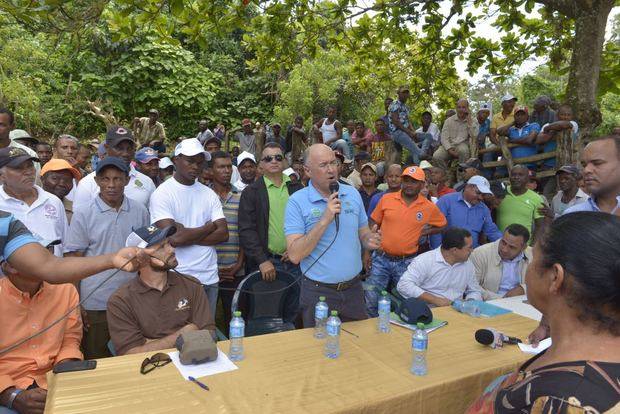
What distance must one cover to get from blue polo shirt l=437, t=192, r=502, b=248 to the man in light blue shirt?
2061 millimetres

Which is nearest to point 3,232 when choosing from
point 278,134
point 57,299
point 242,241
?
point 57,299

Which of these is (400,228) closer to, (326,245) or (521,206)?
(326,245)

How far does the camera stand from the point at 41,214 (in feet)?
11.3

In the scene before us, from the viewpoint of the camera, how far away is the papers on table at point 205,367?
2.29 m

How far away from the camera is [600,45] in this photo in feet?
22.6

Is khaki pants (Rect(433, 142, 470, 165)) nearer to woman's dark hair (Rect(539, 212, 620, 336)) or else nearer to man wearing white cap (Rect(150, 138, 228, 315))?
man wearing white cap (Rect(150, 138, 228, 315))

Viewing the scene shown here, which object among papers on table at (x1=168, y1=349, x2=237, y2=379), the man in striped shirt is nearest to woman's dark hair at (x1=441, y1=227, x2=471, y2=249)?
the man in striped shirt

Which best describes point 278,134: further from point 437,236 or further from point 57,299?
point 57,299

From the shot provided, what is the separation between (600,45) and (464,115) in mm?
2393

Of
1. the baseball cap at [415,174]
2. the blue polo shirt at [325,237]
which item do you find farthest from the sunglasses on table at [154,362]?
the baseball cap at [415,174]

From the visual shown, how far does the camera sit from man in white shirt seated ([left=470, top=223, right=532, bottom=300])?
444 cm

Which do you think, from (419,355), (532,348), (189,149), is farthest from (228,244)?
(532,348)

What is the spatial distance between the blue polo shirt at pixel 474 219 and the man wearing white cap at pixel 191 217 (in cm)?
290

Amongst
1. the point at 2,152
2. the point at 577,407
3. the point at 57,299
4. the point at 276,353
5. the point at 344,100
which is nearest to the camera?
the point at 577,407
